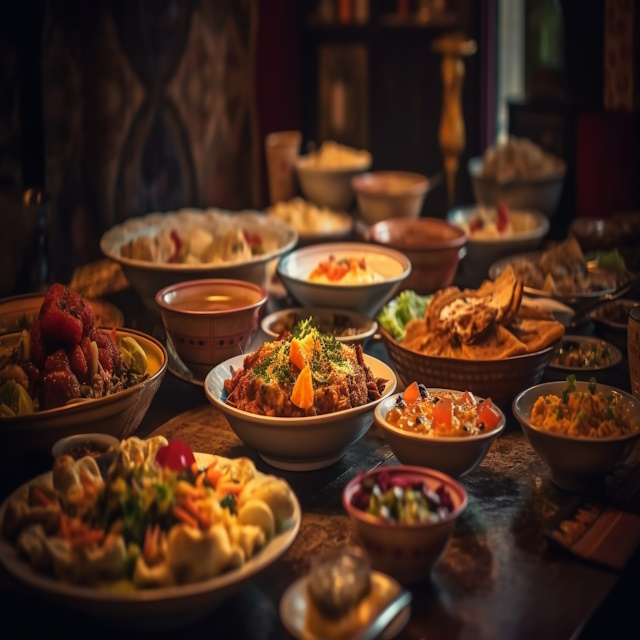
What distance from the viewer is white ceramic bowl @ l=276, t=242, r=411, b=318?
125 inches

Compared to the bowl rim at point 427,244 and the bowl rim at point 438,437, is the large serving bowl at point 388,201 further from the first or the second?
the bowl rim at point 438,437

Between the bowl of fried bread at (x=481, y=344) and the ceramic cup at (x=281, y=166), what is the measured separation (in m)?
2.04

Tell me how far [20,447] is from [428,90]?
4.13 m

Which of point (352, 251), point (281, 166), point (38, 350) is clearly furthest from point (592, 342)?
point (281, 166)

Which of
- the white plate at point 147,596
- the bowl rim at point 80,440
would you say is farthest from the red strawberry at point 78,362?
the white plate at point 147,596

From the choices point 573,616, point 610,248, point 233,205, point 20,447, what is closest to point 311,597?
point 573,616

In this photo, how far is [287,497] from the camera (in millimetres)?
1883

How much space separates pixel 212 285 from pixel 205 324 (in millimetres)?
261

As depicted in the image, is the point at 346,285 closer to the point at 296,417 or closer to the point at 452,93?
the point at 296,417

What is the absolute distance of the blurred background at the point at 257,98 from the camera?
3.77m

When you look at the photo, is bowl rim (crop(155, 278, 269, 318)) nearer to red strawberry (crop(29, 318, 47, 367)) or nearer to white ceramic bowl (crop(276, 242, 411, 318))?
white ceramic bowl (crop(276, 242, 411, 318))

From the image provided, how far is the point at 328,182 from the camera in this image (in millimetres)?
4703

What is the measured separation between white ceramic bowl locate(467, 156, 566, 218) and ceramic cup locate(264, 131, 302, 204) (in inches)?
37.0

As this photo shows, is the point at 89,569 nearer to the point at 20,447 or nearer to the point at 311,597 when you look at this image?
the point at 311,597
